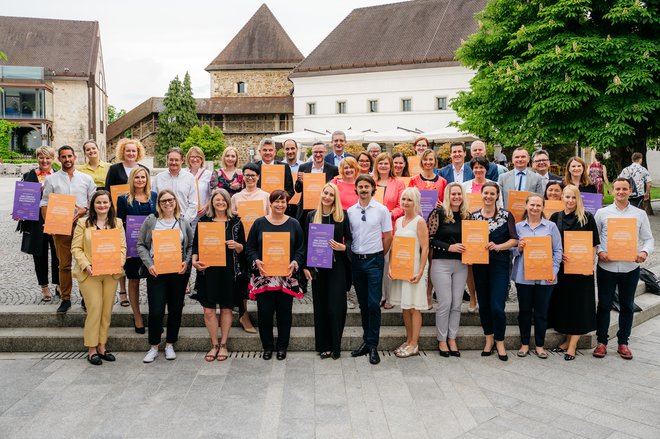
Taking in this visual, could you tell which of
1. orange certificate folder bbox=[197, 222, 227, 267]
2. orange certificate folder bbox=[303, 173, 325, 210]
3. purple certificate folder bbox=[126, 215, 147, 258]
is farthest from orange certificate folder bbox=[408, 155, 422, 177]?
purple certificate folder bbox=[126, 215, 147, 258]

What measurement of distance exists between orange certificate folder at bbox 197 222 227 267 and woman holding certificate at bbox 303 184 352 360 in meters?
1.00

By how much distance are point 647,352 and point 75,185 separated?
7744 millimetres

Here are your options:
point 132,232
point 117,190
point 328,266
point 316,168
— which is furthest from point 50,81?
point 328,266

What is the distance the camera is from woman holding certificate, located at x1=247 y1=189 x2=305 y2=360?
6.35 meters

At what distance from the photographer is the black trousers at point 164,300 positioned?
650 centimetres

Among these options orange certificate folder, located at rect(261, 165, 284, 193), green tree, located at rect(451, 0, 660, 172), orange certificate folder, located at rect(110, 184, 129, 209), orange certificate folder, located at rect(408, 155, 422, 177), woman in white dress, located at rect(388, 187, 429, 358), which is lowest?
woman in white dress, located at rect(388, 187, 429, 358)

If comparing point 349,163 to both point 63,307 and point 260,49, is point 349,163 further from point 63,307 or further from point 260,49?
point 260,49

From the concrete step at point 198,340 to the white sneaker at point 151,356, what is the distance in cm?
31

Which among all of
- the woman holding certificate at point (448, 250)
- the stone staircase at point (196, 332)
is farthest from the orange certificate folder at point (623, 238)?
the woman holding certificate at point (448, 250)

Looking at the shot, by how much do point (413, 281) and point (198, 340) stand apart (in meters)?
2.83

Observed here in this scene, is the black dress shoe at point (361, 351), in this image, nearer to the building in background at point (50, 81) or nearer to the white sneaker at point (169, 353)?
the white sneaker at point (169, 353)

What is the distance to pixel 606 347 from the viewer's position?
23.2 feet

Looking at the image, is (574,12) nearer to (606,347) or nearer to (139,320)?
(606,347)

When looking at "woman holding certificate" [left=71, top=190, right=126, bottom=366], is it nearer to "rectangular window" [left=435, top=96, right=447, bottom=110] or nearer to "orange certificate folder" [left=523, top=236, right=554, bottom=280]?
"orange certificate folder" [left=523, top=236, right=554, bottom=280]
